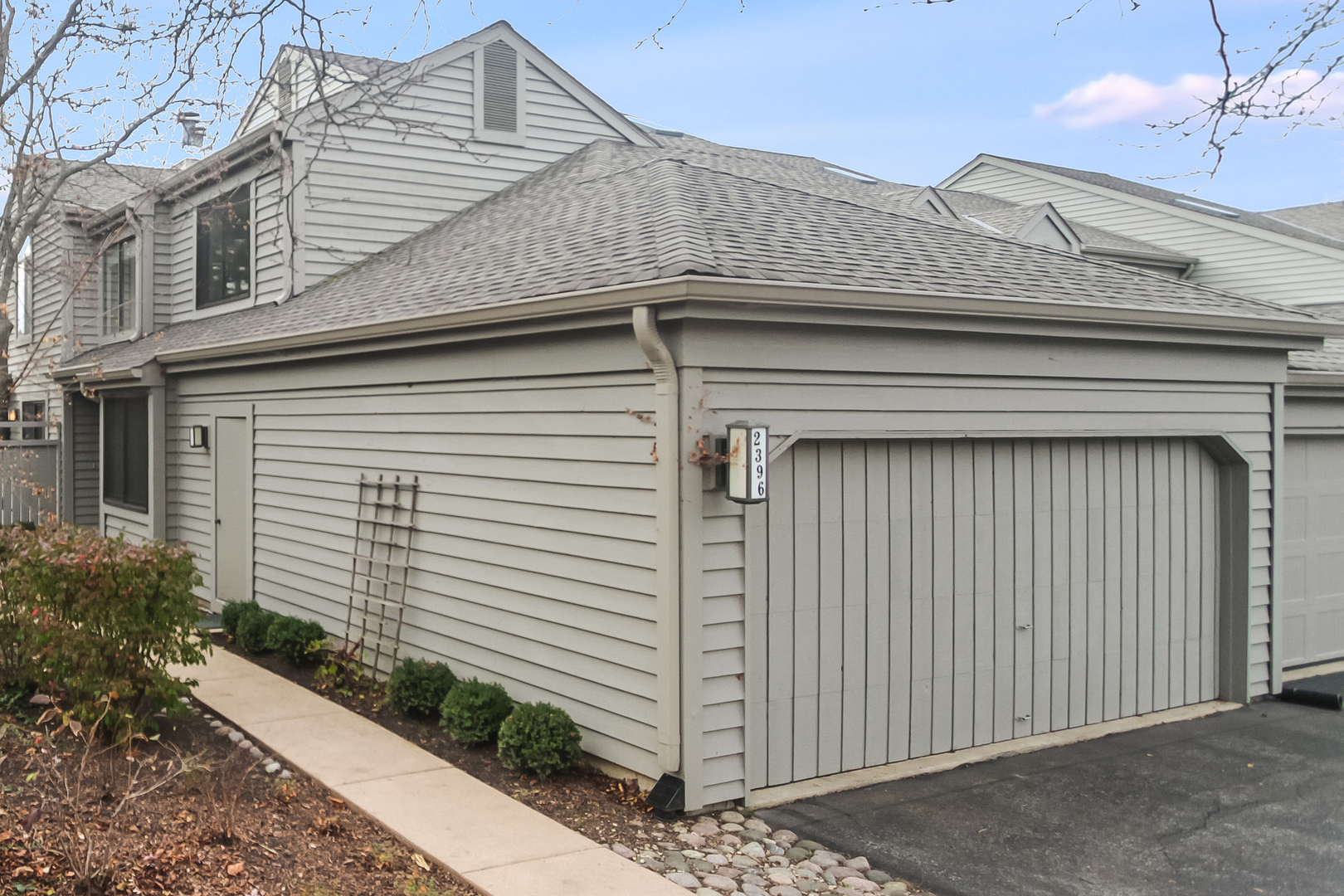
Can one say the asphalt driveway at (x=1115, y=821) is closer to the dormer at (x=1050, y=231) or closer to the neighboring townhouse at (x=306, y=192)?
the neighboring townhouse at (x=306, y=192)

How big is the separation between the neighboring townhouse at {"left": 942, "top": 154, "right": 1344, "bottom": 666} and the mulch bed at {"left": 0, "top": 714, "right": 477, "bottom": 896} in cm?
726

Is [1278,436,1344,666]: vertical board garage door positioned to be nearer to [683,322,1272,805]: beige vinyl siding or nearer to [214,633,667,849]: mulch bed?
[683,322,1272,805]: beige vinyl siding

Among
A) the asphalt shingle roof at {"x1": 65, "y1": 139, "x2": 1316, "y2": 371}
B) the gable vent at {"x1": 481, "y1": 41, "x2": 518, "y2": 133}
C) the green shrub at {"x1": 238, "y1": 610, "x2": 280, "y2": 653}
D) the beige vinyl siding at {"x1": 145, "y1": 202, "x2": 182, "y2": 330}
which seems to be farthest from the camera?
the beige vinyl siding at {"x1": 145, "y1": 202, "x2": 182, "y2": 330}

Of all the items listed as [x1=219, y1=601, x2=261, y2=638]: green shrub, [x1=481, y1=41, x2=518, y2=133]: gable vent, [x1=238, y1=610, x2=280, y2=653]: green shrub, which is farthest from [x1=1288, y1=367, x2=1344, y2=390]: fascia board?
[x1=219, y1=601, x2=261, y2=638]: green shrub

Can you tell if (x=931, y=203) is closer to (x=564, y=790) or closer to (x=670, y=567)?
(x=670, y=567)

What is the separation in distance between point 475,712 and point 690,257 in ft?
10.7

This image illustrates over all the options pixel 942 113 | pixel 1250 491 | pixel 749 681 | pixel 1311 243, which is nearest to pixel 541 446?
pixel 749 681

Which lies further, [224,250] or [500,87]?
[224,250]

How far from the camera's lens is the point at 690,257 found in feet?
20.1

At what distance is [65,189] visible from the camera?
59.0 ft

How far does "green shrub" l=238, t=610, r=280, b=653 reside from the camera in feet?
Answer: 33.5

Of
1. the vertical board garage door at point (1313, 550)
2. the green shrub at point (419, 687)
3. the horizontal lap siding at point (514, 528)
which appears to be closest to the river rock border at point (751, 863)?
the horizontal lap siding at point (514, 528)

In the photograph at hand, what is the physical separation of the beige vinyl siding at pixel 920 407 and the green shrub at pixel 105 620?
3.58 meters

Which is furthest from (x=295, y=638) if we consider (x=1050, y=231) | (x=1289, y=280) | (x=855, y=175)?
(x=1289, y=280)
